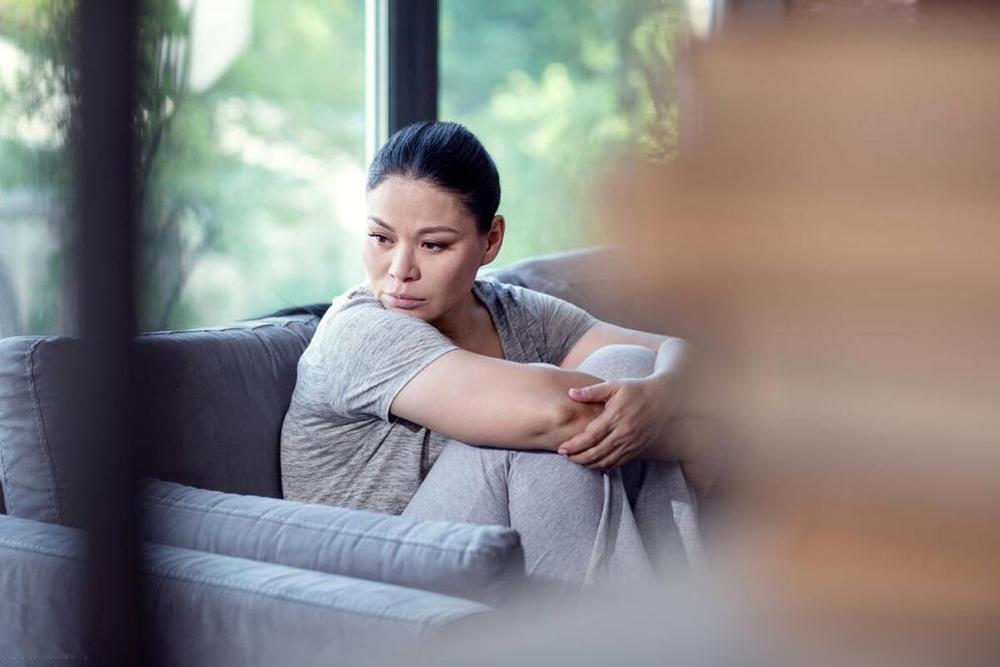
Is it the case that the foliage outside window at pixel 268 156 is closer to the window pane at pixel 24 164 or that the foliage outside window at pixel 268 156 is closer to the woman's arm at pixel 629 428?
the window pane at pixel 24 164

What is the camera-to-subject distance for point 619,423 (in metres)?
1.52

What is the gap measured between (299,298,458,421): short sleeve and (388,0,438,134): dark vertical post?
136 centimetres

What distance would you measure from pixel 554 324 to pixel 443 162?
392 millimetres

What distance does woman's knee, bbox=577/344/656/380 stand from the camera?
5.56 feet

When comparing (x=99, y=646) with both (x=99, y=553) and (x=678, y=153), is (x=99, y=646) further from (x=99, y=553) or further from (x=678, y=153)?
(x=678, y=153)

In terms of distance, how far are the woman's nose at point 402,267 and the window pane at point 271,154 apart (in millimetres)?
700

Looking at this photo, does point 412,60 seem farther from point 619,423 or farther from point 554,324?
point 619,423

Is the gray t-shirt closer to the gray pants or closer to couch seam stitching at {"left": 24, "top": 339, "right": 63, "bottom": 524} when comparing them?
the gray pants

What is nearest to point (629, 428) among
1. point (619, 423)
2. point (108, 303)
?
point (619, 423)

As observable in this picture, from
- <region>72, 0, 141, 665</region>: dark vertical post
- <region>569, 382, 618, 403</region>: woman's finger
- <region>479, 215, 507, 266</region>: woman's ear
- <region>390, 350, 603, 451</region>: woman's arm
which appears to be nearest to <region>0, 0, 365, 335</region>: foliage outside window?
<region>479, 215, 507, 266</region>: woman's ear

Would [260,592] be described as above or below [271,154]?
below

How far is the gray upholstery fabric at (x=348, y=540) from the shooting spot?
119 cm

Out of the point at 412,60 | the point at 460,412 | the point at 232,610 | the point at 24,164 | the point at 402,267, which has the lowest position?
the point at 232,610

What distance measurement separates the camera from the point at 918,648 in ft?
1.21
